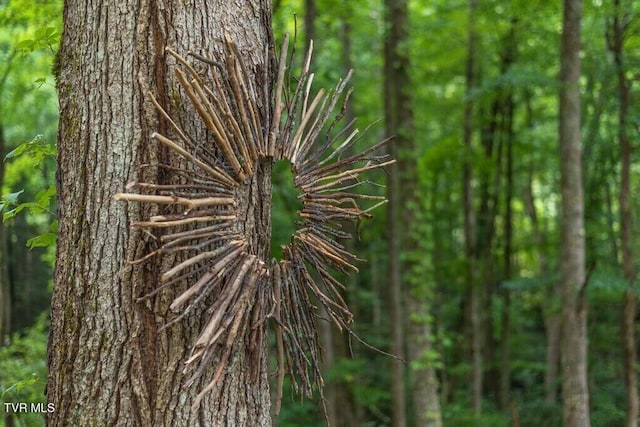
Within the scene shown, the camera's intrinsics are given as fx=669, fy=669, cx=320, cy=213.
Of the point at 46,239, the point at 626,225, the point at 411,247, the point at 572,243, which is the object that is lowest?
the point at 411,247

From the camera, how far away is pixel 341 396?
36.0 ft

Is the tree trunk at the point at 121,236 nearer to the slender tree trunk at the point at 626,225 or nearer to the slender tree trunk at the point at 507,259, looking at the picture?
the slender tree trunk at the point at 626,225

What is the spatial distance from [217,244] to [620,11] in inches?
303

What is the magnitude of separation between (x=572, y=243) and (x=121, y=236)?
562 centimetres

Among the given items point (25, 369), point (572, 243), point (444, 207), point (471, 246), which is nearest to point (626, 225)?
point (572, 243)

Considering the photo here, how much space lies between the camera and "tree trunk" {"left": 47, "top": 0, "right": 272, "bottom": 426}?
1.95m

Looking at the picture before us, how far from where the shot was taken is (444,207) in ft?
55.4

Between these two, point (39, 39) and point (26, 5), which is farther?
point (26, 5)

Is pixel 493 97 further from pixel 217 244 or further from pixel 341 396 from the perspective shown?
pixel 217 244

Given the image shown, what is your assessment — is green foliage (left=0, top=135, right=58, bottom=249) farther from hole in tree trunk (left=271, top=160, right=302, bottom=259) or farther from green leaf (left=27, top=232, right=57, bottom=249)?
hole in tree trunk (left=271, top=160, right=302, bottom=259)

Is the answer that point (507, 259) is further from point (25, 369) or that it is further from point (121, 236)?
point (121, 236)

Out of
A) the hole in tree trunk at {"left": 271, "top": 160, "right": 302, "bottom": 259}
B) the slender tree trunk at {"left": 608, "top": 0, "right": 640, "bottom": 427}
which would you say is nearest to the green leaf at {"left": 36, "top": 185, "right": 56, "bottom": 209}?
the hole in tree trunk at {"left": 271, "top": 160, "right": 302, "bottom": 259}

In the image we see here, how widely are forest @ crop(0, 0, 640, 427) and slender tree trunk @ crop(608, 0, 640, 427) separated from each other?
0.02 metres

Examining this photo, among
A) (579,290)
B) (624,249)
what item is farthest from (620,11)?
Result: (579,290)
